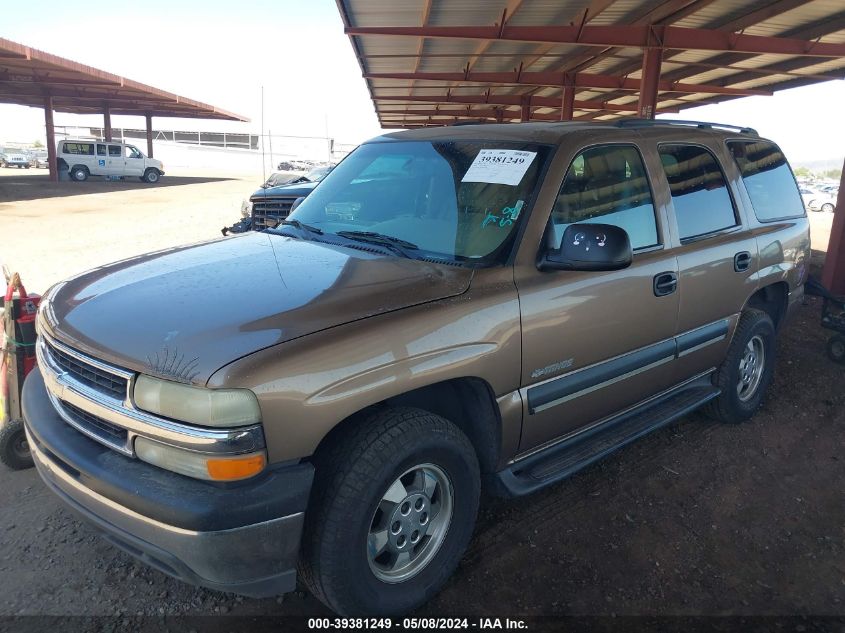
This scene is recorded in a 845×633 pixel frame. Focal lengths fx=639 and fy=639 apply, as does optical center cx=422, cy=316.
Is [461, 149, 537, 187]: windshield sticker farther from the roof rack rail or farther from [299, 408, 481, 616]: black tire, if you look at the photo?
[299, 408, 481, 616]: black tire

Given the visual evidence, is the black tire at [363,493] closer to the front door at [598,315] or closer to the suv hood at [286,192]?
the front door at [598,315]

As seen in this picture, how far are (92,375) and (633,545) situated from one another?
2.54 meters

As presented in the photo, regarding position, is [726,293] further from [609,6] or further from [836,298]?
[609,6]

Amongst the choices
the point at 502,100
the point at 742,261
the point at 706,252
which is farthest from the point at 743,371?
the point at 502,100

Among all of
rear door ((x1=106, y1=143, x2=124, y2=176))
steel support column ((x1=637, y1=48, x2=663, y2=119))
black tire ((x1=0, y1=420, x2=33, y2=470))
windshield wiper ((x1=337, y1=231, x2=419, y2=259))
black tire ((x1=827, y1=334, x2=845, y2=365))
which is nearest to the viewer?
windshield wiper ((x1=337, y1=231, x2=419, y2=259))

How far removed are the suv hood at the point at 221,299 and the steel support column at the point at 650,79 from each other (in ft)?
33.7

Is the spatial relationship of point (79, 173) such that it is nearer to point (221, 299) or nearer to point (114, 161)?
point (114, 161)

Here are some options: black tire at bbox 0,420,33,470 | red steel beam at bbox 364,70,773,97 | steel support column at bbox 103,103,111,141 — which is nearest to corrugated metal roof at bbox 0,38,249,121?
steel support column at bbox 103,103,111,141

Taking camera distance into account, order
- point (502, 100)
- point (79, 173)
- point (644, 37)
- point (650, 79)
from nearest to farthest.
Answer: point (644, 37) → point (650, 79) → point (502, 100) → point (79, 173)

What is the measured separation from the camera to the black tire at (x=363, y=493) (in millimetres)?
2221

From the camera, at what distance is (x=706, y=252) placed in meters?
3.71

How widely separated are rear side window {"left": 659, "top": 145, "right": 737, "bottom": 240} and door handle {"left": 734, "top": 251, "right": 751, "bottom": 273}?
7.8 inches

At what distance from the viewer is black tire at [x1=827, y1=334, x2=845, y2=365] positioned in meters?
5.73

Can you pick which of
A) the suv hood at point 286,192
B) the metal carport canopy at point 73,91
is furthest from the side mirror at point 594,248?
the metal carport canopy at point 73,91
